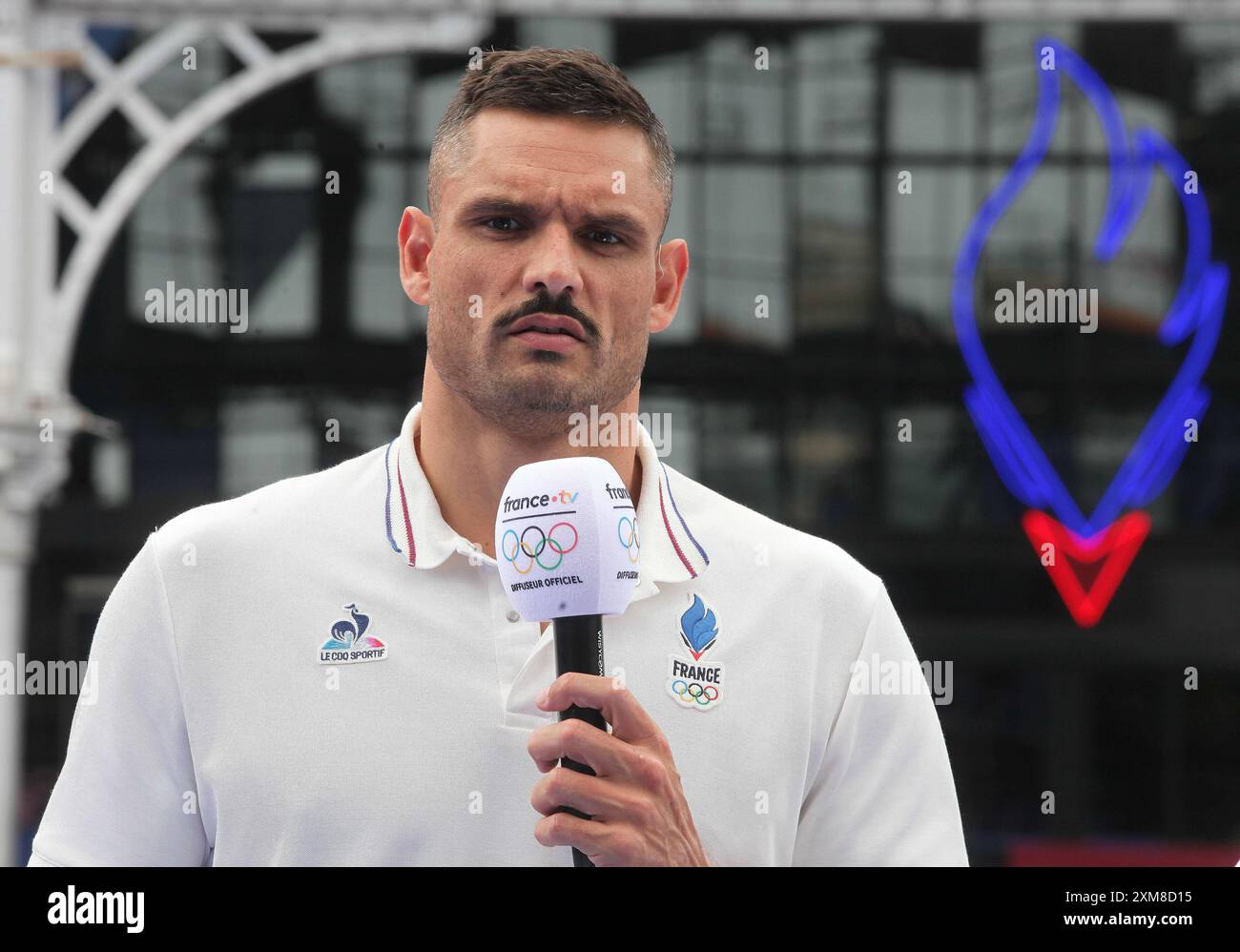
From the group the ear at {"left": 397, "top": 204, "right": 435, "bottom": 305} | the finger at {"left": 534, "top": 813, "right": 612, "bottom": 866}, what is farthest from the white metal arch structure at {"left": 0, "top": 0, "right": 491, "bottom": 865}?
the finger at {"left": 534, "top": 813, "right": 612, "bottom": 866}

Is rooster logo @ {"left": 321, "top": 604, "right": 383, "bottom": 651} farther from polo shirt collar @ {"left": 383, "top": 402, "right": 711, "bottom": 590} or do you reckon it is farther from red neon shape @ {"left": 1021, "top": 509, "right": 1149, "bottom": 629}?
red neon shape @ {"left": 1021, "top": 509, "right": 1149, "bottom": 629}

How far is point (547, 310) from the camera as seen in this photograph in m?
2.25

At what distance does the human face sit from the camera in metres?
2.26

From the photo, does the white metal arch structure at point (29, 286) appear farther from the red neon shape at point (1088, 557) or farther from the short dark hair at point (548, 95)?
the red neon shape at point (1088, 557)

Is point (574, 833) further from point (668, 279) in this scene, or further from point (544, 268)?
point (668, 279)

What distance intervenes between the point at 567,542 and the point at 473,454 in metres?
0.53

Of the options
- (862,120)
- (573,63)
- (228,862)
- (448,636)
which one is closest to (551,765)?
(448,636)

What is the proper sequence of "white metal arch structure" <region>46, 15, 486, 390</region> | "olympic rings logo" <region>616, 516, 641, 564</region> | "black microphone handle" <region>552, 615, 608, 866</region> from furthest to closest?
1. "white metal arch structure" <region>46, 15, 486, 390</region>
2. "olympic rings logo" <region>616, 516, 641, 564</region>
3. "black microphone handle" <region>552, 615, 608, 866</region>

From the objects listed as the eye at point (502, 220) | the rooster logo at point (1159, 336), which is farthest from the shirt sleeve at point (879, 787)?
the rooster logo at point (1159, 336)

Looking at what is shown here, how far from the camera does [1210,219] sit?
1146 centimetres

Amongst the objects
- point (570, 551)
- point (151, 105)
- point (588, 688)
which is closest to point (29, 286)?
point (151, 105)

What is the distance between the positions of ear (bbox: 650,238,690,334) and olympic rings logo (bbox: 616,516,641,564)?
0.62 m

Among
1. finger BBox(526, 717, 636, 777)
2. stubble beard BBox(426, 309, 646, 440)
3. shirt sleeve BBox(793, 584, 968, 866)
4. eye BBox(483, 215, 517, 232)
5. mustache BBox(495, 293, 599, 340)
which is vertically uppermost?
eye BBox(483, 215, 517, 232)
